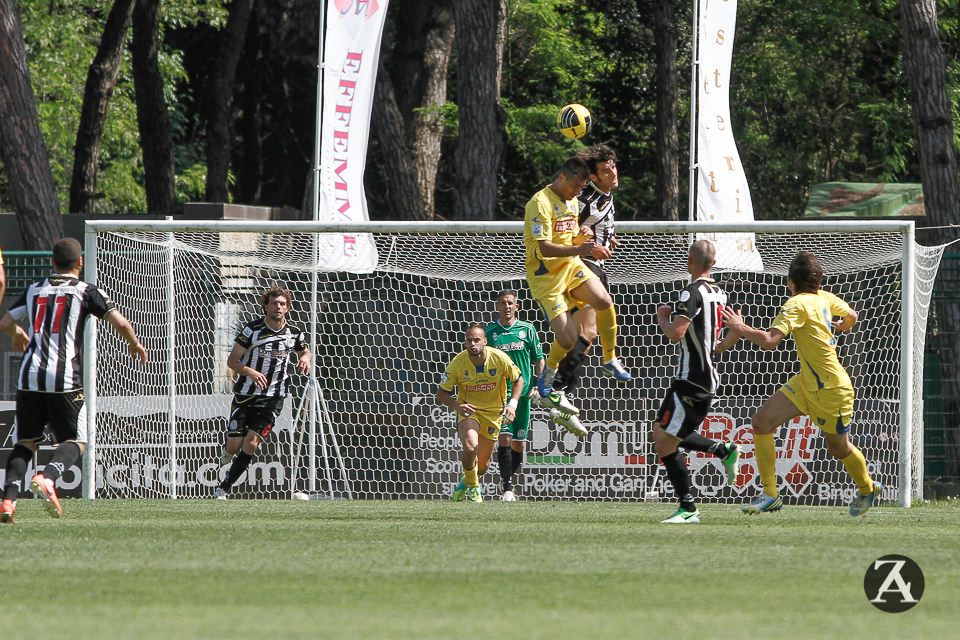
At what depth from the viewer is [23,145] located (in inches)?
649

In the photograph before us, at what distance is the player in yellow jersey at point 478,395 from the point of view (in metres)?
13.5

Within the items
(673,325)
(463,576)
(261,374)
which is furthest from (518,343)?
(463,576)

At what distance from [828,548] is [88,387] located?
338 inches

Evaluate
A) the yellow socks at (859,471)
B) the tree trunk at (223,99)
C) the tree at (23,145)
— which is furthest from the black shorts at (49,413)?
the tree trunk at (223,99)

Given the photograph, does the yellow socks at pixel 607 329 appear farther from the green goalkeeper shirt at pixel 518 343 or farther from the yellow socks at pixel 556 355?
the green goalkeeper shirt at pixel 518 343

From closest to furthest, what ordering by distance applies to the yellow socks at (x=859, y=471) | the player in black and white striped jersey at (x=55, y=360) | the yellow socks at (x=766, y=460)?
1. the player in black and white striped jersey at (x=55, y=360)
2. the yellow socks at (x=859, y=471)
3. the yellow socks at (x=766, y=460)

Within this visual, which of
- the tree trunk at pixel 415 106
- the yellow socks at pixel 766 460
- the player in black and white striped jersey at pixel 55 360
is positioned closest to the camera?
the player in black and white striped jersey at pixel 55 360

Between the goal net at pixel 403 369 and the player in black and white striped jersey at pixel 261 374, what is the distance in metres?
1.04

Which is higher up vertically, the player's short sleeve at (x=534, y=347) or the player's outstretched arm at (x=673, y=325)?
the player's outstretched arm at (x=673, y=325)

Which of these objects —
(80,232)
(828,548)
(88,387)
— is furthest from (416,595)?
(80,232)

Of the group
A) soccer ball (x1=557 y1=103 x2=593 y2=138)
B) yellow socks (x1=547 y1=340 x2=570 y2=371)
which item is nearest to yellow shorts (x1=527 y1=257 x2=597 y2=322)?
yellow socks (x1=547 y1=340 x2=570 y2=371)

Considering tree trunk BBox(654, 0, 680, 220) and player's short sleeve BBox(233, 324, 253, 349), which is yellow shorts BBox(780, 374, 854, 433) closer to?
player's short sleeve BBox(233, 324, 253, 349)

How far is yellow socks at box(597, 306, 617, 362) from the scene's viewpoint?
10422mm

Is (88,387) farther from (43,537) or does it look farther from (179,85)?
(179,85)
